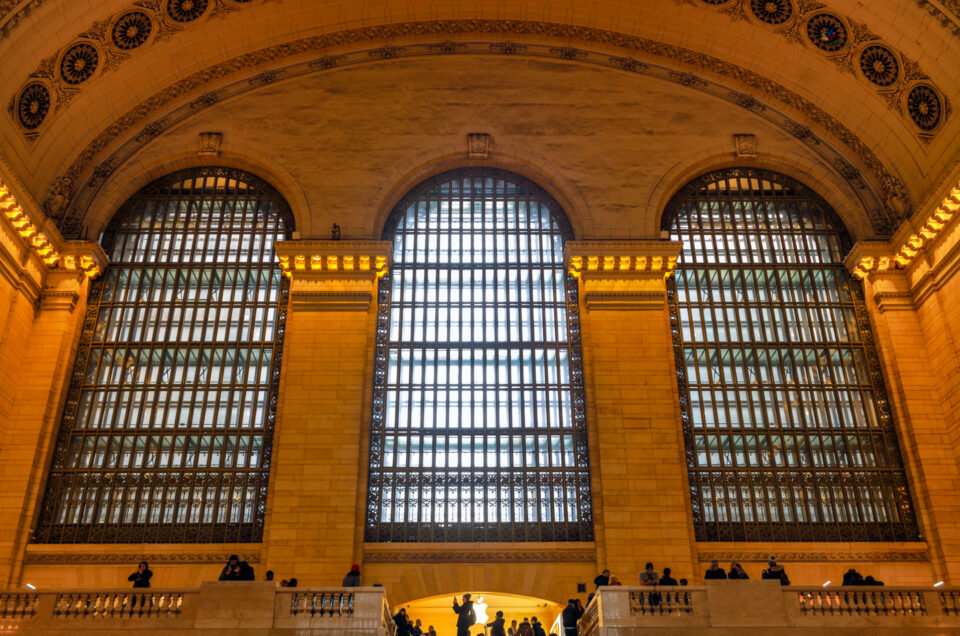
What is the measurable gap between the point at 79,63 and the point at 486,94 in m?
11.6

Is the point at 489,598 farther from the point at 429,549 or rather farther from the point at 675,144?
the point at 675,144

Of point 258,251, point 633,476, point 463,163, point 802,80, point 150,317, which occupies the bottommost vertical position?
point 633,476

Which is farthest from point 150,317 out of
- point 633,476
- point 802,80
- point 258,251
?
point 802,80

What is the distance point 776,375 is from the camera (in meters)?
24.5

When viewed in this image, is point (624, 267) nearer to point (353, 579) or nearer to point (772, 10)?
point (772, 10)

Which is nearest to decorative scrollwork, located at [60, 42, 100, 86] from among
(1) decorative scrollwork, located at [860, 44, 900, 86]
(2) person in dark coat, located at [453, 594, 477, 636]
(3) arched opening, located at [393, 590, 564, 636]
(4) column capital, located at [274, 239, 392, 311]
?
(4) column capital, located at [274, 239, 392, 311]

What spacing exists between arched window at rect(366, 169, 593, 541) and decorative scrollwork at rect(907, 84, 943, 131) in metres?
9.88

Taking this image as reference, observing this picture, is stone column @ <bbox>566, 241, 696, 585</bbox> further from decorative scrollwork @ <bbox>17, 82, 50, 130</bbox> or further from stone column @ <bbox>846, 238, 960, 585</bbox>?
decorative scrollwork @ <bbox>17, 82, 50, 130</bbox>

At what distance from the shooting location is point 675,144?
27281mm

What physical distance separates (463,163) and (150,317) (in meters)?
10.0

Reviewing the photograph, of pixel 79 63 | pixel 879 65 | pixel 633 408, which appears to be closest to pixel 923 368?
pixel 633 408

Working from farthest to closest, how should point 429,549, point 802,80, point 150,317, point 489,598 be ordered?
1. point 802,80
2. point 150,317
3. point 489,598
4. point 429,549

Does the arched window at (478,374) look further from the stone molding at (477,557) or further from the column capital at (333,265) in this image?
the column capital at (333,265)

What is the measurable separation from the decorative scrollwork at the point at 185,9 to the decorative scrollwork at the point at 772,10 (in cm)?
1594
